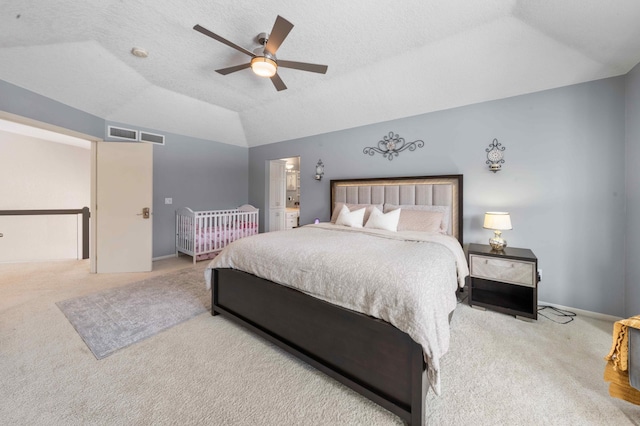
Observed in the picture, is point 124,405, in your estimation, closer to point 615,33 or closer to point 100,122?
point 100,122

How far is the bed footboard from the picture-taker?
130 centimetres

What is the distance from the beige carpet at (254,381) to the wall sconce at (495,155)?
5.84 feet

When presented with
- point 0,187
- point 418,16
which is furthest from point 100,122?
point 418,16

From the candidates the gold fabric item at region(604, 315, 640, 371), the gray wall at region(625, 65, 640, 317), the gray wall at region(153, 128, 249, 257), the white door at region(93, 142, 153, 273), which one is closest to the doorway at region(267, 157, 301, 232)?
the gray wall at region(153, 128, 249, 257)

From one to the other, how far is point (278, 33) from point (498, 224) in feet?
9.42

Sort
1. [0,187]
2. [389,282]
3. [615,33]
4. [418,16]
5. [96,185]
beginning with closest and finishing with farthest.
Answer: [389,282] → [615,33] → [418,16] → [96,185] → [0,187]

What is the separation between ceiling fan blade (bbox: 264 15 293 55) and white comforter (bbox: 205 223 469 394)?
1727 mm

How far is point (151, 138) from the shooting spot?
178 inches

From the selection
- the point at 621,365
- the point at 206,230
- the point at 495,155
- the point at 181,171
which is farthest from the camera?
the point at 181,171

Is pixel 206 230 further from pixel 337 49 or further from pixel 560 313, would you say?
pixel 560 313

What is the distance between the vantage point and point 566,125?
264cm

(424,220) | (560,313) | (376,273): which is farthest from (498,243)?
(376,273)

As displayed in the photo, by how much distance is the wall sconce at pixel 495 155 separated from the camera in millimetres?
2965

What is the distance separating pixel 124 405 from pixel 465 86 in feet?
14.2
